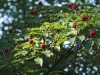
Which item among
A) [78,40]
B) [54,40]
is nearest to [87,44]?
[78,40]

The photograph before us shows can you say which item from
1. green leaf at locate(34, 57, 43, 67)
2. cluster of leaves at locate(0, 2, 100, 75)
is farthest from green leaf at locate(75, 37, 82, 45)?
green leaf at locate(34, 57, 43, 67)

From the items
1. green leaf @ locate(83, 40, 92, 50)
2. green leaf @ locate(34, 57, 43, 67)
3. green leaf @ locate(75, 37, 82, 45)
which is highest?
green leaf @ locate(75, 37, 82, 45)

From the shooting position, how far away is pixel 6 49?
4.25 metres

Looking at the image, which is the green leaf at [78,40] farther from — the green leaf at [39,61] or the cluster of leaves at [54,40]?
the green leaf at [39,61]

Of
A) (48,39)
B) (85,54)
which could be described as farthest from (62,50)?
(85,54)

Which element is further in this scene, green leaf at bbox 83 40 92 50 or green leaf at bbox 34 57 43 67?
green leaf at bbox 34 57 43 67

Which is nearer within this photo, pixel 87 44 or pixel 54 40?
pixel 87 44

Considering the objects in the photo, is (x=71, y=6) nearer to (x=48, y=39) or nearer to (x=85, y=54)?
(x=48, y=39)

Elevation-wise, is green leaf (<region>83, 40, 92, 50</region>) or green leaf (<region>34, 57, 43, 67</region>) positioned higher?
green leaf (<region>83, 40, 92, 50</region>)

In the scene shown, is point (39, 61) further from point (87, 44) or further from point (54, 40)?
point (87, 44)

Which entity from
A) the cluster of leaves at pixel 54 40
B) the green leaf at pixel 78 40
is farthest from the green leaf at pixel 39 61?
the green leaf at pixel 78 40

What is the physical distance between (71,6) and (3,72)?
1.26 m

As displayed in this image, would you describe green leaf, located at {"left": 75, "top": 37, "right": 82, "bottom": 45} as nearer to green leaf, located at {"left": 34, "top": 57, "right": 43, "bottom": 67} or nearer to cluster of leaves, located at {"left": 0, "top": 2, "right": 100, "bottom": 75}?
cluster of leaves, located at {"left": 0, "top": 2, "right": 100, "bottom": 75}

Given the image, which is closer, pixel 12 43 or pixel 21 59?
pixel 21 59
